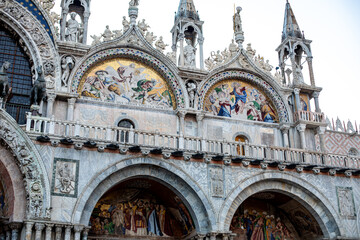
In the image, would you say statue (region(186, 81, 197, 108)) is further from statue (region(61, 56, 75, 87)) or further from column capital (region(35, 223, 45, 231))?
column capital (region(35, 223, 45, 231))

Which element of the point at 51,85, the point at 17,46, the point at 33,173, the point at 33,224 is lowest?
the point at 33,224

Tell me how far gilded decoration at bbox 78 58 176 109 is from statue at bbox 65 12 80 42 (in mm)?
1282

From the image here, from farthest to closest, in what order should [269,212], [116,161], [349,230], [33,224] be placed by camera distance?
[269,212], [349,230], [116,161], [33,224]

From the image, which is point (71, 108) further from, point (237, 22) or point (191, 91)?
point (237, 22)

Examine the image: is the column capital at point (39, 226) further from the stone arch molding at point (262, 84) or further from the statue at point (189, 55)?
the stone arch molding at point (262, 84)

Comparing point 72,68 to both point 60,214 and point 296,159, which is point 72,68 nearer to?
point 60,214

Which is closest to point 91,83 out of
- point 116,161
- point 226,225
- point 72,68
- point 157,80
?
point 72,68

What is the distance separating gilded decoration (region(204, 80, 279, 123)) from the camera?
19.9 meters

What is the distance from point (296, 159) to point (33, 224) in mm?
9216

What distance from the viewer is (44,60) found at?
1792 cm

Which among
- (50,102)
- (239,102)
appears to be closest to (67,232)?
(50,102)

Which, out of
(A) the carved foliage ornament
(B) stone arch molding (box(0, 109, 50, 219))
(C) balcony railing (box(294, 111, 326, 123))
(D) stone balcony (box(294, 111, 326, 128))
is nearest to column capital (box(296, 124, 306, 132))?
(D) stone balcony (box(294, 111, 326, 128))

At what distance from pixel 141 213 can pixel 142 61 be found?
5737 millimetres

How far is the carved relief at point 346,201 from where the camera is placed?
17.8m
